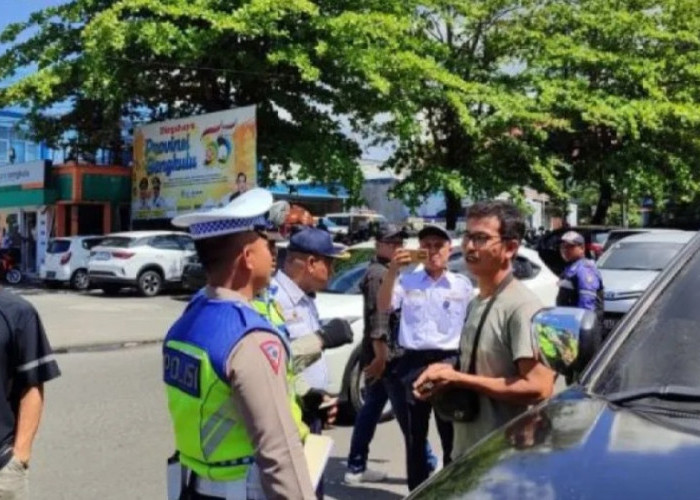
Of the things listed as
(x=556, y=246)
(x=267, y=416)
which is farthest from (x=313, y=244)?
(x=556, y=246)

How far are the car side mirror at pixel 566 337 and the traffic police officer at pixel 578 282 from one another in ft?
17.8

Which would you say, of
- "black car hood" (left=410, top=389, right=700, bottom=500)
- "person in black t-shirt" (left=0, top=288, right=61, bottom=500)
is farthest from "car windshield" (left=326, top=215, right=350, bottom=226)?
"black car hood" (left=410, top=389, right=700, bottom=500)

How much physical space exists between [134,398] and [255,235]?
269 inches

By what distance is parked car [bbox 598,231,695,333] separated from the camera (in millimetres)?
12875

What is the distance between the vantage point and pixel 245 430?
248 centimetres

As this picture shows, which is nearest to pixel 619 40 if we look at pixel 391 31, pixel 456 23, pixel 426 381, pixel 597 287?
pixel 456 23

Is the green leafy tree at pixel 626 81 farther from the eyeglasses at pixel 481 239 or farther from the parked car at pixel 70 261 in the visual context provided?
the eyeglasses at pixel 481 239

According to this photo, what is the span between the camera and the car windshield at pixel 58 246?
965 inches

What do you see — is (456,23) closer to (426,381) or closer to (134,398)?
(134,398)

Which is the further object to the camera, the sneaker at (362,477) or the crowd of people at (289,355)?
the sneaker at (362,477)

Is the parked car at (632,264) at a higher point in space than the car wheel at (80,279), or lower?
higher

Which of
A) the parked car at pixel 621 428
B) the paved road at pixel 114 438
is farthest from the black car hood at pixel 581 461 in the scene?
the paved road at pixel 114 438

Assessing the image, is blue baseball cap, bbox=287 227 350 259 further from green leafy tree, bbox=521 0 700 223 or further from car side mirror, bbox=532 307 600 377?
green leafy tree, bbox=521 0 700 223

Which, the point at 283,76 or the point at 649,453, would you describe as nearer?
Result: the point at 649,453
